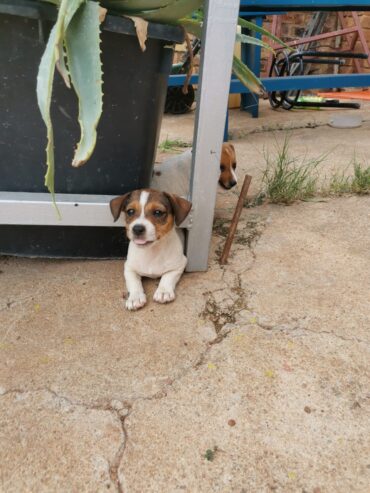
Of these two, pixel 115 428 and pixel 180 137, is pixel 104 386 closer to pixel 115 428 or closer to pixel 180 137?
pixel 115 428

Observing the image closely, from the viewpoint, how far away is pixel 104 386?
117 cm

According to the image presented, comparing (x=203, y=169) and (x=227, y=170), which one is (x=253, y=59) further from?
(x=203, y=169)

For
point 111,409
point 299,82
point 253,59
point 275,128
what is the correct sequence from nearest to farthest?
point 111,409 → point 299,82 → point 275,128 → point 253,59

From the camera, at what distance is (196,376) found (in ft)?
3.94

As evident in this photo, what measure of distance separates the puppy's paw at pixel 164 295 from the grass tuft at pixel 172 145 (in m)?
2.06

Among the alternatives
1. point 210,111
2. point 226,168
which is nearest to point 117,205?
point 210,111

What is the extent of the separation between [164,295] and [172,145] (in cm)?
227

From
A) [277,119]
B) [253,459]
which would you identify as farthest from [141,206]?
[277,119]

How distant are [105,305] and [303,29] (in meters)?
7.14

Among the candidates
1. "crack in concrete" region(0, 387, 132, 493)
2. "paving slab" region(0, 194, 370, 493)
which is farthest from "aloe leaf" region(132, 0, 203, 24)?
"crack in concrete" region(0, 387, 132, 493)

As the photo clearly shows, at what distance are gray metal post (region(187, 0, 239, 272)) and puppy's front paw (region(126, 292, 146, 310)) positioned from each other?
0.28m

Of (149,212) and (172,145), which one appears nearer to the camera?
(149,212)

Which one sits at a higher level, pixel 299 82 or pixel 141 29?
pixel 141 29

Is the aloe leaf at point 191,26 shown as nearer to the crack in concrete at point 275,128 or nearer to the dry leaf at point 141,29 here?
the dry leaf at point 141,29
